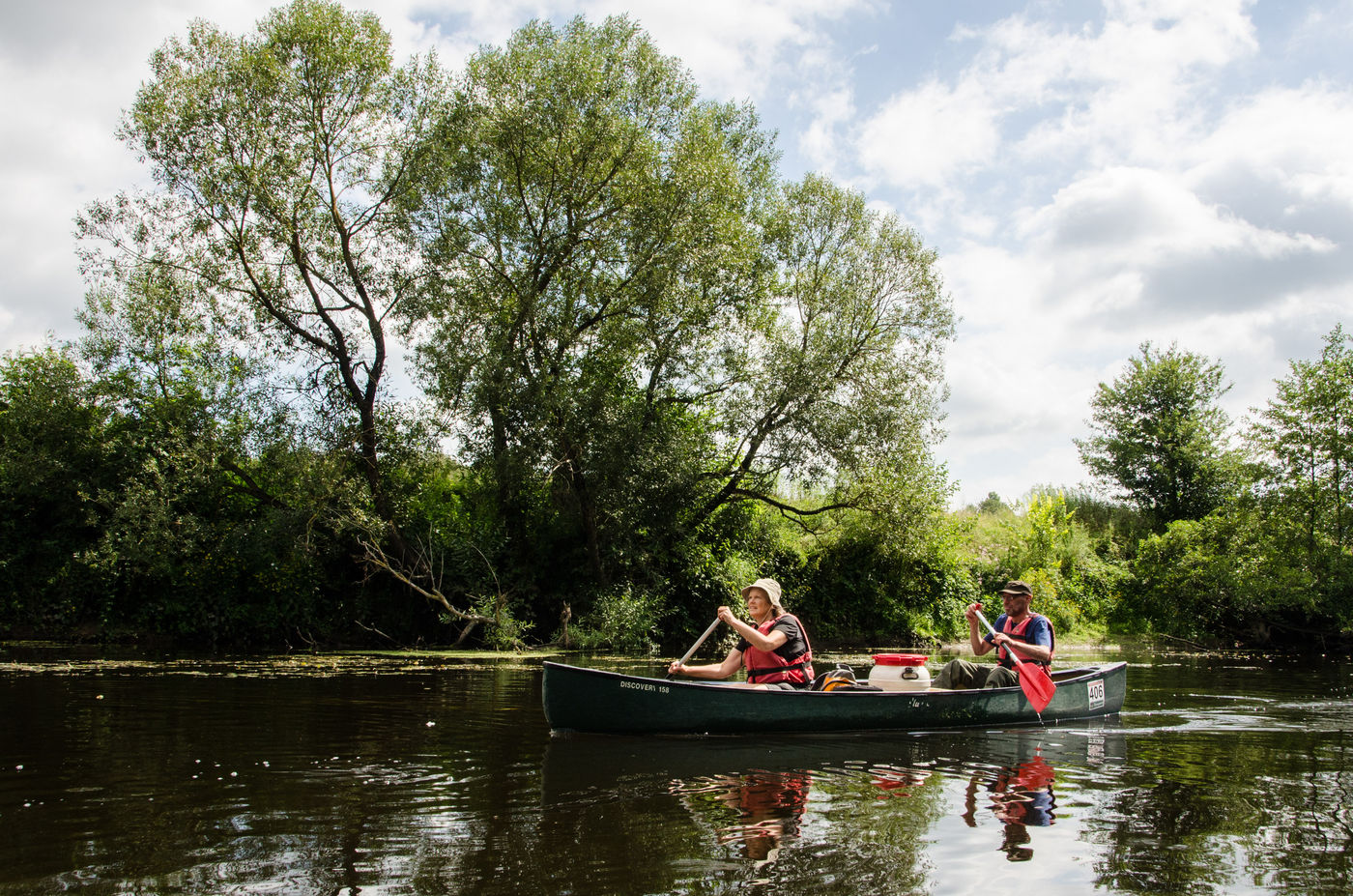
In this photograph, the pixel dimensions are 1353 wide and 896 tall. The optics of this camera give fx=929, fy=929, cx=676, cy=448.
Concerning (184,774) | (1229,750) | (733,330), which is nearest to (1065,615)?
(733,330)

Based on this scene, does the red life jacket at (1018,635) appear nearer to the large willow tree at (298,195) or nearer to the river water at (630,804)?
the river water at (630,804)

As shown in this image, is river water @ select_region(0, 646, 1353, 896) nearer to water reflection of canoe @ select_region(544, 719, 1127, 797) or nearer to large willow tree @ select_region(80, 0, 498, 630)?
water reflection of canoe @ select_region(544, 719, 1127, 797)

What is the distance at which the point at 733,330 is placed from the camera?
870 inches

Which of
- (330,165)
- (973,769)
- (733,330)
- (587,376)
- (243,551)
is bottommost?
(973,769)

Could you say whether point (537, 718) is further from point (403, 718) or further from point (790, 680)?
point (790, 680)

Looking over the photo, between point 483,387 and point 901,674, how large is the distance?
1108 cm

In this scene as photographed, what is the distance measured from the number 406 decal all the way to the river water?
293mm

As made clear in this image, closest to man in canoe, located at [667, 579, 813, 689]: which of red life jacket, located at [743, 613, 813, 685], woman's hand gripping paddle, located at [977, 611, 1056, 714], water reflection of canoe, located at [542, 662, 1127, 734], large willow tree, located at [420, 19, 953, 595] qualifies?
red life jacket, located at [743, 613, 813, 685]

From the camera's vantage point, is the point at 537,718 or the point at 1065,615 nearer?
the point at 537,718

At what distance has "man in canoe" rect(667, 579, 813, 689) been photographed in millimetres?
8758

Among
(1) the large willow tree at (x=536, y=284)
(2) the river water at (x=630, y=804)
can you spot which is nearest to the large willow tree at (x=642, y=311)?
(1) the large willow tree at (x=536, y=284)

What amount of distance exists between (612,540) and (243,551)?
776 cm

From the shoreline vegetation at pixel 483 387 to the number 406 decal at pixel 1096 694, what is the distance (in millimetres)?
10800

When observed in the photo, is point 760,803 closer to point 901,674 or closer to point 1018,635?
point 901,674
